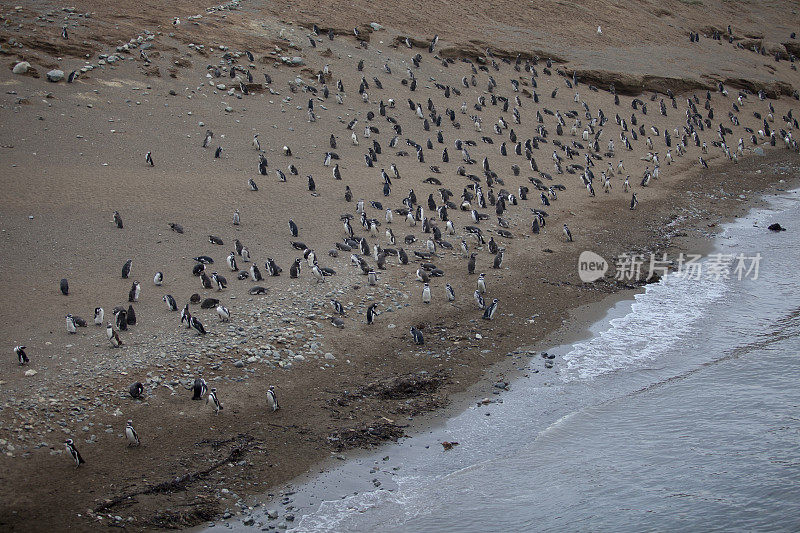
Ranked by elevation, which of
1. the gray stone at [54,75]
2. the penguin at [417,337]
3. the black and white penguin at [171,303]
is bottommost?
the penguin at [417,337]

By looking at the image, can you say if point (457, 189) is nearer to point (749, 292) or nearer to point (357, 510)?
point (749, 292)

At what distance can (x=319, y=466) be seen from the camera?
415 inches

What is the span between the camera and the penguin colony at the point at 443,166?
1577 cm

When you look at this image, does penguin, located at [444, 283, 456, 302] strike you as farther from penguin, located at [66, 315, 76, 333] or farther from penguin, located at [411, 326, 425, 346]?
penguin, located at [66, 315, 76, 333]

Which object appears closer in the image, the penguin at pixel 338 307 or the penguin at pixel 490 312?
the penguin at pixel 338 307

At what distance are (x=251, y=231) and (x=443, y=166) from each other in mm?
8367

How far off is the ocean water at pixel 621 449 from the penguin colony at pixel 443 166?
243 centimetres

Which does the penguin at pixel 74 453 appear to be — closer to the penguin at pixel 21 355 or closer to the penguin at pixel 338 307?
the penguin at pixel 21 355

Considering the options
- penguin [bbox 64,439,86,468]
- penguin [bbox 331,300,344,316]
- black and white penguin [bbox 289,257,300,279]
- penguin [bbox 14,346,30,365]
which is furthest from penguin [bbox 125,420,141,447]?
black and white penguin [bbox 289,257,300,279]

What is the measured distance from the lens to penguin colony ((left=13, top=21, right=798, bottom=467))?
15.8 meters

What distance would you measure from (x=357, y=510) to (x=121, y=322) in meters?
5.97

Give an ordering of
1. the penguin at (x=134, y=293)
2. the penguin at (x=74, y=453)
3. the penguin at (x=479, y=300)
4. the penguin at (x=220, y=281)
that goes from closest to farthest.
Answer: the penguin at (x=74, y=453) < the penguin at (x=134, y=293) < the penguin at (x=220, y=281) < the penguin at (x=479, y=300)

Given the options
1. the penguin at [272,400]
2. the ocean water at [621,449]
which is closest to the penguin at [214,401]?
the penguin at [272,400]

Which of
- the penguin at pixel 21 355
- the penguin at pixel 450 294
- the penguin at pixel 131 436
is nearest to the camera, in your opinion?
the penguin at pixel 131 436
